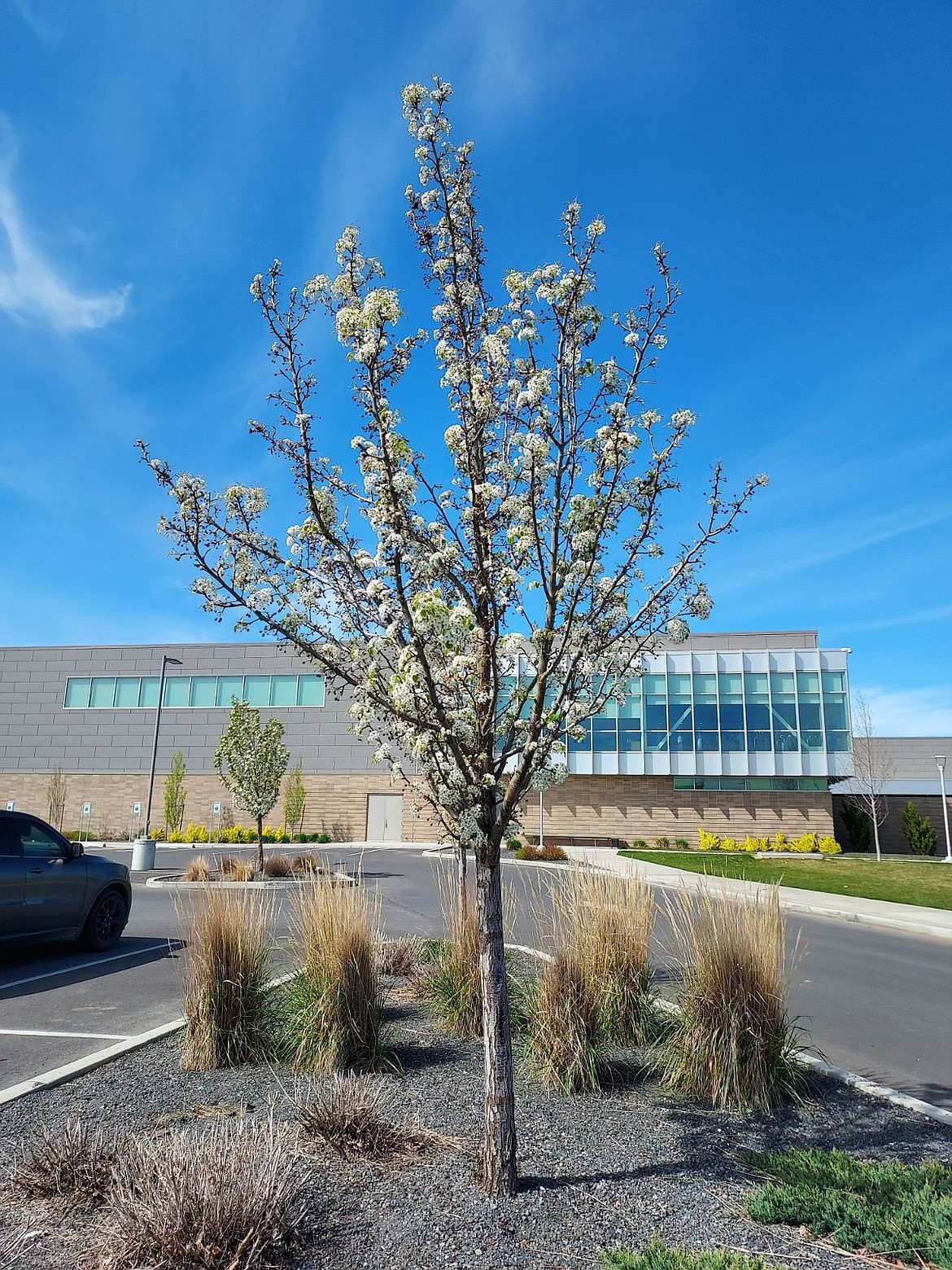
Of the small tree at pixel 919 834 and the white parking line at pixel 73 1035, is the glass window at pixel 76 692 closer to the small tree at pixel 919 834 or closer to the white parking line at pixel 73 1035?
the small tree at pixel 919 834

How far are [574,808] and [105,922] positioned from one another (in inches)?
1162

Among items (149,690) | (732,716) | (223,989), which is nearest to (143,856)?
(223,989)

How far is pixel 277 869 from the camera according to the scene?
22.1 meters

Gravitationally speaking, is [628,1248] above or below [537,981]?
below

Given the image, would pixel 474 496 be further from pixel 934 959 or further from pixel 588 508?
pixel 934 959

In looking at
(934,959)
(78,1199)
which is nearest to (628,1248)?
(78,1199)

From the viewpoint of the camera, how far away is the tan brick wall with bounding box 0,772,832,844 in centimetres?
3741

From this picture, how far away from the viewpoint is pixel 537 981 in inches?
216

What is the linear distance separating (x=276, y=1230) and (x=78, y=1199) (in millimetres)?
1007

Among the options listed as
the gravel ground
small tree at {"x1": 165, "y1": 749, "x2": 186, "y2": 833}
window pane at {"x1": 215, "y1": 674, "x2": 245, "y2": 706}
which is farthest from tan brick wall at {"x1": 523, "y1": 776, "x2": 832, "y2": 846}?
the gravel ground

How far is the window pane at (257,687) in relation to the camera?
42.0m

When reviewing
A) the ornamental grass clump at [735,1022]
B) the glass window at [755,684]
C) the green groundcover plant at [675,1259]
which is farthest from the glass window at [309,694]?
the green groundcover plant at [675,1259]

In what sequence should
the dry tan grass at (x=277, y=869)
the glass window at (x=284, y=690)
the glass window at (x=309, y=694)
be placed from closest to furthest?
the dry tan grass at (x=277, y=869) → the glass window at (x=309, y=694) → the glass window at (x=284, y=690)

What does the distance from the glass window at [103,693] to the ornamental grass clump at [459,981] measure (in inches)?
1621
